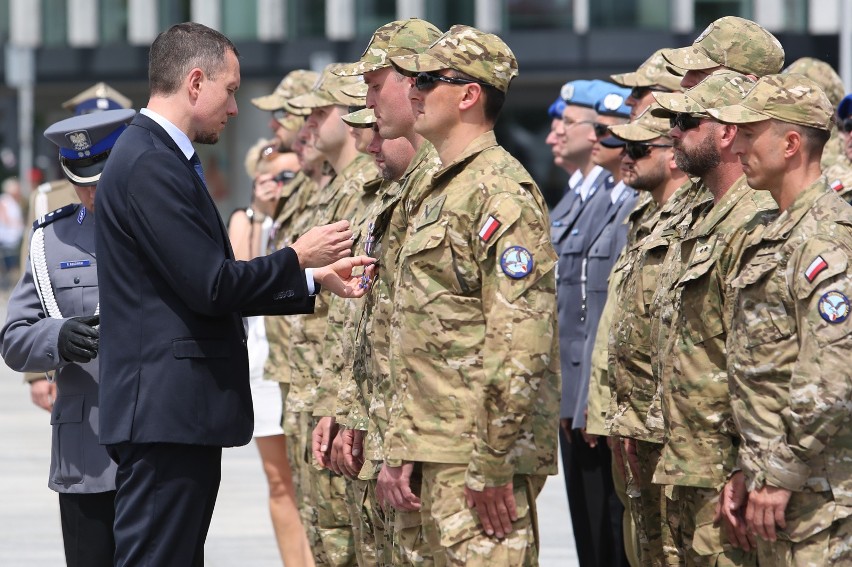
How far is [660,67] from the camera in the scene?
6.38m

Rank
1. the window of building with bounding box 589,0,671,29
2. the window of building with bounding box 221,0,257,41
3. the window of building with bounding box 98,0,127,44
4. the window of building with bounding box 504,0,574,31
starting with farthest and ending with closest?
the window of building with bounding box 98,0,127,44 → the window of building with bounding box 221,0,257,41 → the window of building with bounding box 504,0,574,31 → the window of building with bounding box 589,0,671,29

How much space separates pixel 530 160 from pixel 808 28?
6575mm

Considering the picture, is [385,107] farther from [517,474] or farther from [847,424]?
[847,424]

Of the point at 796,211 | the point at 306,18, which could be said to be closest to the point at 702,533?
the point at 796,211

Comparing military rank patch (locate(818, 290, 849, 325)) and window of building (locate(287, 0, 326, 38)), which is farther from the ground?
military rank patch (locate(818, 290, 849, 325))

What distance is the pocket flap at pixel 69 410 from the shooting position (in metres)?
5.21

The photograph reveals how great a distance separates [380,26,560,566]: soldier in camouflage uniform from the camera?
4.29 m

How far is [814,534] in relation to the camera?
Result: 4.10m

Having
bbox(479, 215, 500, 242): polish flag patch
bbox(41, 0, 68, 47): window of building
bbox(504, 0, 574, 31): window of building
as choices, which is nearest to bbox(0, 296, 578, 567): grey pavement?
bbox(479, 215, 500, 242): polish flag patch

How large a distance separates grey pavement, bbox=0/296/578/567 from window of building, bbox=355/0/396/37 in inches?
779

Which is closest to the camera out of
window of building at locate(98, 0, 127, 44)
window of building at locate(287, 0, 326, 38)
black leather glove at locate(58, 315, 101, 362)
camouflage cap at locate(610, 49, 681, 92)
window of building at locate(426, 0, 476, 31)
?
black leather glove at locate(58, 315, 101, 362)

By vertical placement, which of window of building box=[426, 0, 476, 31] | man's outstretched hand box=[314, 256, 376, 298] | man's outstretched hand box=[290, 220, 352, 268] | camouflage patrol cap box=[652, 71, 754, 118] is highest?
camouflage patrol cap box=[652, 71, 754, 118]

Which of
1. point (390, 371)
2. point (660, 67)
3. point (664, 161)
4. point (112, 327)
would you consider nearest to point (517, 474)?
point (390, 371)

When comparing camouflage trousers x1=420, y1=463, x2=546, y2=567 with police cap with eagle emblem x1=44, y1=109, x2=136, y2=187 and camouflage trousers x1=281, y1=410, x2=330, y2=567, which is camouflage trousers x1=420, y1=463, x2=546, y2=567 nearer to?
police cap with eagle emblem x1=44, y1=109, x2=136, y2=187
